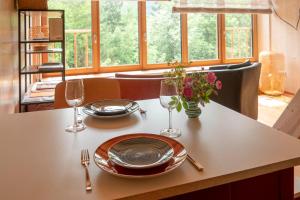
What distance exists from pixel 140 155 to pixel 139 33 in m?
4.54

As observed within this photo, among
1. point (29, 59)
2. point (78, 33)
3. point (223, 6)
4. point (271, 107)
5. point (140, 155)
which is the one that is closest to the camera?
point (140, 155)

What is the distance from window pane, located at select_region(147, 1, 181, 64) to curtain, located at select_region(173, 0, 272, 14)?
1.14 feet

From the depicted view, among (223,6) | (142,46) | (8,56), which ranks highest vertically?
(223,6)

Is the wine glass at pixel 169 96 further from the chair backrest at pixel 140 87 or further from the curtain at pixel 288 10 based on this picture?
the curtain at pixel 288 10

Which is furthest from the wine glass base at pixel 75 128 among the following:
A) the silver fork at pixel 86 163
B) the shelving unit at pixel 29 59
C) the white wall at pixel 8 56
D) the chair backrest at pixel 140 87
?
the shelving unit at pixel 29 59

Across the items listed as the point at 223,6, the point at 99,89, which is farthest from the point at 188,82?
the point at 223,6

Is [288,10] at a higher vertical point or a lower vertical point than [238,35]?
higher

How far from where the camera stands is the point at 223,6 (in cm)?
536

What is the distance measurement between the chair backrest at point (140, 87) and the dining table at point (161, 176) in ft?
4.53

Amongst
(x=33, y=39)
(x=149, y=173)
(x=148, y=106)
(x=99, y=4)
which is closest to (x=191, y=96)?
(x=148, y=106)

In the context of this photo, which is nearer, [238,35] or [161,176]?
[161,176]

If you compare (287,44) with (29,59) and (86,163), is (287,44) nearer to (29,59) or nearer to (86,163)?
(29,59)

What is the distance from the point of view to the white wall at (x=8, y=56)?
8.06ft

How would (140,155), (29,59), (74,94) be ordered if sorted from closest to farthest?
(140,155)
(74,94)
(29,59)
